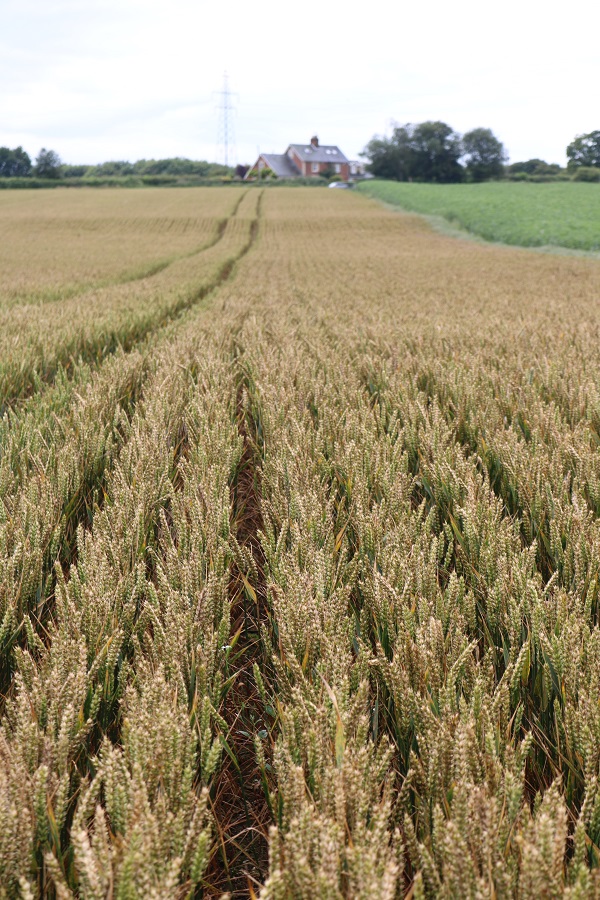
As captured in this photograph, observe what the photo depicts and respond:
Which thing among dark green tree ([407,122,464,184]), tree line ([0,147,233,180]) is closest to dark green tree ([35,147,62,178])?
tree line ([0,147,233,180])

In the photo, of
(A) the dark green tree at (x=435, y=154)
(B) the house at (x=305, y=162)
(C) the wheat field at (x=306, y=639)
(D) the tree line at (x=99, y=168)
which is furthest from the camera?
(B) the house at (x=305, y=162)

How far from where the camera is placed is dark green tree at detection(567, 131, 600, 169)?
76875mm

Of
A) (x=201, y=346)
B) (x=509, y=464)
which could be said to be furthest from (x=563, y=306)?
(x=509, y=464)

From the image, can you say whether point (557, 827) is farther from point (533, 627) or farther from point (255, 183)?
point (255, 183)

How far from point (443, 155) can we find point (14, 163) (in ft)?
185

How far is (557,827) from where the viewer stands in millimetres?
860

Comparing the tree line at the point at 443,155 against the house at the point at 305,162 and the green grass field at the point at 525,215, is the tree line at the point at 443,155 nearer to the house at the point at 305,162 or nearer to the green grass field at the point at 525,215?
the house at the point at 305,162

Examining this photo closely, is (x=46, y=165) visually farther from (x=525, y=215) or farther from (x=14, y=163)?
(x=525, y=215)

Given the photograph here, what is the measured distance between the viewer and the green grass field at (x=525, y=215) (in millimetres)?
22594

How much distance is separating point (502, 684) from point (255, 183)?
77590mm

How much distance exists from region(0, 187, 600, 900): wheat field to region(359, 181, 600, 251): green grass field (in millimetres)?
20621

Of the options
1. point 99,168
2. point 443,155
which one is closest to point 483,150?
point 443,155

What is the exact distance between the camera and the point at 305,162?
88562 mm

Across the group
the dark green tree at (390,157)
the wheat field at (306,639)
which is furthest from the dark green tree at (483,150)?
the wheat field at (306,639)
